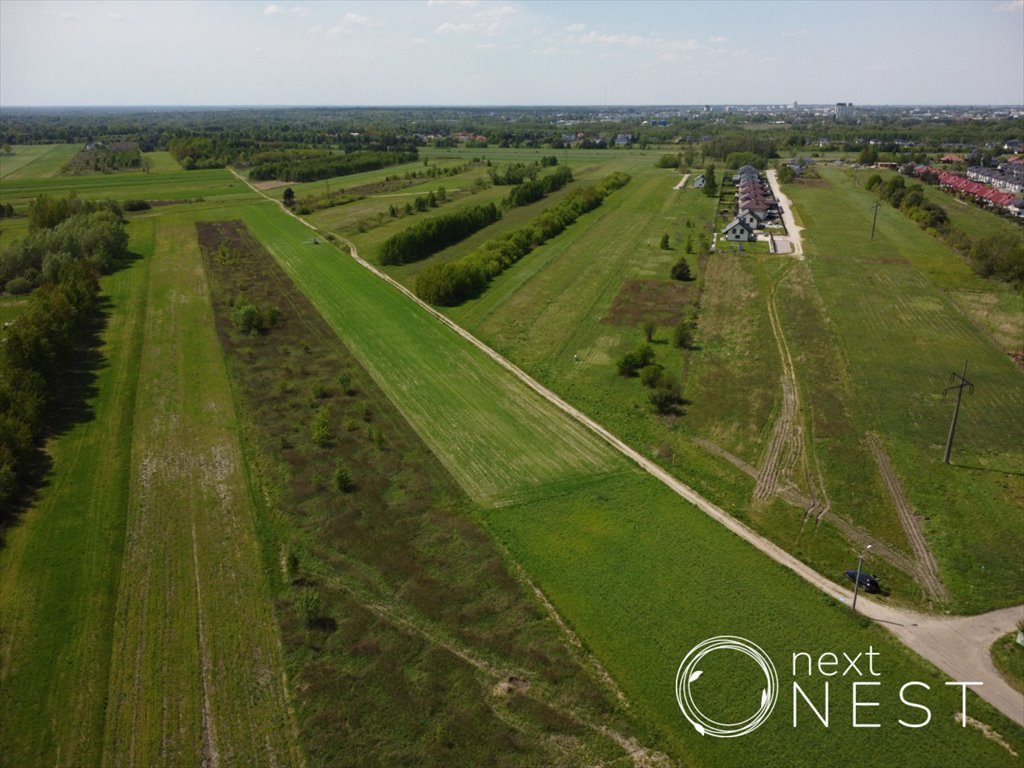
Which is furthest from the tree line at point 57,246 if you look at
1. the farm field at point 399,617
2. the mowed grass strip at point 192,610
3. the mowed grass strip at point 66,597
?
the farm field at point 399,617

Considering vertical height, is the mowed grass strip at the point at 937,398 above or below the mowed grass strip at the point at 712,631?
above

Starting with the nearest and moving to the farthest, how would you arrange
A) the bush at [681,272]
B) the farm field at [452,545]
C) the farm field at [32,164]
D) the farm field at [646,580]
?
the farm field at [452,545]
the farm field at [646,580]
the bush at [681,272]
the farm field at [32,164]

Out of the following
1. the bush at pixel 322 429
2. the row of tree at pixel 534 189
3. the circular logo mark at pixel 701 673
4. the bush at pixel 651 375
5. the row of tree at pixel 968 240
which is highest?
the row of tree at pixel 534 189

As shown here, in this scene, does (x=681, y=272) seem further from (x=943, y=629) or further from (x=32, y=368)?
(x=32, y=368)

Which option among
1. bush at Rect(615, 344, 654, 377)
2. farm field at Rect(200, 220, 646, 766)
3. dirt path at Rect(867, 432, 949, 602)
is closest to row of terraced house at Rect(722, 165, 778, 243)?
bush at Rect(615, 344, 654, 377)

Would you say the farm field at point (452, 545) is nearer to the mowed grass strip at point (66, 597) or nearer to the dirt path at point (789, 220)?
the mowed grass strip at point (66, 597)

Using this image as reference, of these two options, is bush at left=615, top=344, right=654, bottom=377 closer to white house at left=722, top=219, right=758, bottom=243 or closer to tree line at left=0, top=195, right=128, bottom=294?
white house at left=722, top=219, right=758, bottom=243

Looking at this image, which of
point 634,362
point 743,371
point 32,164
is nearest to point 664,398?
point 634,362
